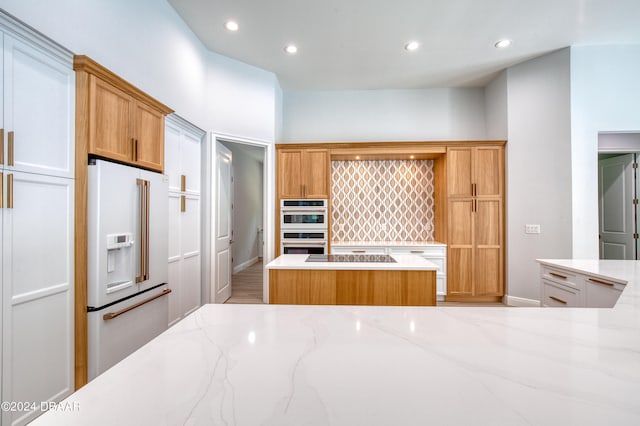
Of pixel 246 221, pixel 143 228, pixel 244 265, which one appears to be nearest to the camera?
pixel 143 228

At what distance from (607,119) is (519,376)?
458 cm

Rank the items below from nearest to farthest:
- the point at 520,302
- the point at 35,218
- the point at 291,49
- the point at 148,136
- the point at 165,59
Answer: the point at 35,218 → the point at 148,136 → the point at 165,59 → the point at 291,49 → the point at 520,302

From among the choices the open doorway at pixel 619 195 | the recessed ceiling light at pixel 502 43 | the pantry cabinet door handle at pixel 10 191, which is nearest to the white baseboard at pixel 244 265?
the pantry cabinet door handle at pixel 10 191

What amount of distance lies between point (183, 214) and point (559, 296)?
373cm

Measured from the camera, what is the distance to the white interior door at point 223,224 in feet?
12.6

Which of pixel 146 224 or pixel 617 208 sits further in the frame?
pixel 617 208

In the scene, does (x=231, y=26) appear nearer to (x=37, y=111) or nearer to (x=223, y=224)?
(x=37, y=111)

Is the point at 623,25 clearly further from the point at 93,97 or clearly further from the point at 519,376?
the point at 93,97

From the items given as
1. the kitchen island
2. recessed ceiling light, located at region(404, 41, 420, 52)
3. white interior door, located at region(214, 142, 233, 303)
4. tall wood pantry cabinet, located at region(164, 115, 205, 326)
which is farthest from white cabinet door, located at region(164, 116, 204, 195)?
recessed ceiling light, located at region(404, 41, 420, 52)

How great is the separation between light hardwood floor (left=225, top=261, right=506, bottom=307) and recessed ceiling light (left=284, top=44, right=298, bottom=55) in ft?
11.4

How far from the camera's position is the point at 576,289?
7.20ft

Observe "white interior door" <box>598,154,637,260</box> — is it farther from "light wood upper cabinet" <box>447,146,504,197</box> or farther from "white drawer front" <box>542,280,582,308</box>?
"white drawer front" <box>542,280,582,308</box>

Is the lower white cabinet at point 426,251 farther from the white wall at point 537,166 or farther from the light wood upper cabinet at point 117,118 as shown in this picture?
the light wood upper cabinet at point 117,118

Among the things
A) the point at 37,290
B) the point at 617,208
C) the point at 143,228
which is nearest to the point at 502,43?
the point at 617,208
